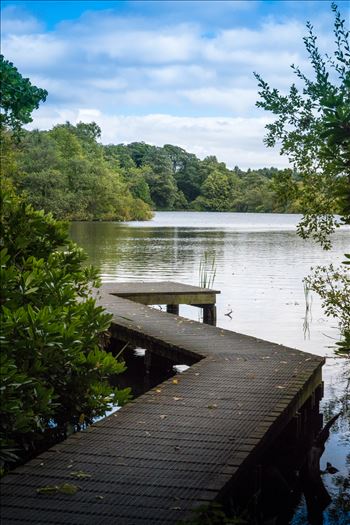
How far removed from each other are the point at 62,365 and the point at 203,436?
1.21m

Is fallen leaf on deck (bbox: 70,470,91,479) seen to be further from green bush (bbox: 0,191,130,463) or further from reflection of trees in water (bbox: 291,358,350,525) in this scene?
reflection of trees in water (bbox: 291,358,350,525)

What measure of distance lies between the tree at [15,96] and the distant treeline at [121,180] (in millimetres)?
26103

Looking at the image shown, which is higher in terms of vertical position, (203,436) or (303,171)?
(303,171)

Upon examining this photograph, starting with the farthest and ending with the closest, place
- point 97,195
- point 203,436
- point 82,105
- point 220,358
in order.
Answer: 1. point 82,105
2. point 97,195
3. point 220,358
4. point 203,436

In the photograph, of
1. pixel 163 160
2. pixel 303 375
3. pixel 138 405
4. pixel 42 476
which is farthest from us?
pixel 163 160

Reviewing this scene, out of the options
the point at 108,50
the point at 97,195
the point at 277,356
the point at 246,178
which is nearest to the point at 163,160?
the point at 246,178

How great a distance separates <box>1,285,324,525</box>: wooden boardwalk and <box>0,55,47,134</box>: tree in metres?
2.25

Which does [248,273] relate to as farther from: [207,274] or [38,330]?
[38,330]

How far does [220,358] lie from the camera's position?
8.30m

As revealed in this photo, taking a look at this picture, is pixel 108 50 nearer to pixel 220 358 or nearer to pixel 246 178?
pixel 220 358

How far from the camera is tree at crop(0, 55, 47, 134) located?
16.1 feet

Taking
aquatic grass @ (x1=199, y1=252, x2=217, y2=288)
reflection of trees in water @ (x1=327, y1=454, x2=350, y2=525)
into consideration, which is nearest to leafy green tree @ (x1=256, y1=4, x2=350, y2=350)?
reflection of trees in water @ (x1=327, y1=454, x2=350, y2=525)

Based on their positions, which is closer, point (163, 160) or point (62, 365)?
point (62, 365)

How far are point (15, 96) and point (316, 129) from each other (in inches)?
79.0
